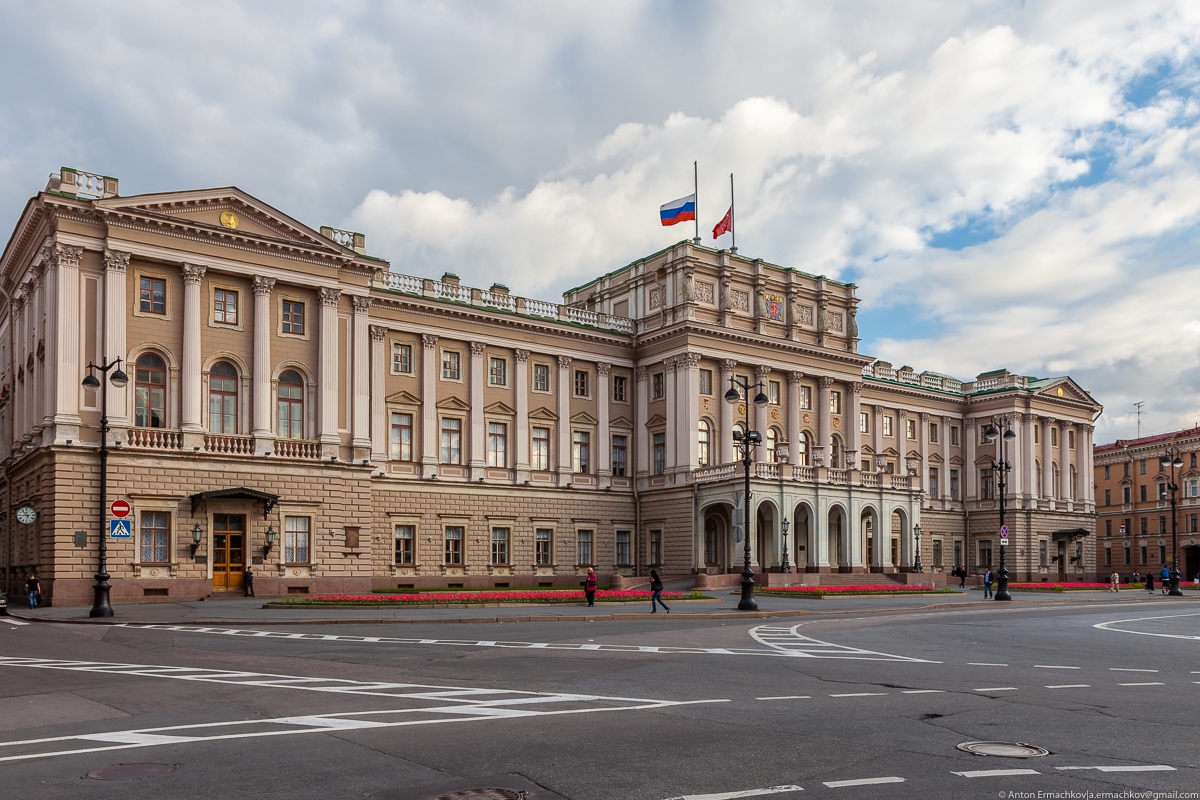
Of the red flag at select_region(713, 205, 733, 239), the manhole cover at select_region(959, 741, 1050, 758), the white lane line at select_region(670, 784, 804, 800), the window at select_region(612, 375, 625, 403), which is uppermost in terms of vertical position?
the red flag at select_region(713, 205, 733, 239)

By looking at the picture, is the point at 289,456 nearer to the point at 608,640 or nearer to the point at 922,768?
the point at 608,640

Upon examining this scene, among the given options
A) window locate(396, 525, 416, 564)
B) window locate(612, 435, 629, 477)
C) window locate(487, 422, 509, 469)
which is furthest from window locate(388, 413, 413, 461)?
window locate(612, 435, 629, 477)

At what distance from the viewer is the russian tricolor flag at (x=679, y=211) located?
68312mm

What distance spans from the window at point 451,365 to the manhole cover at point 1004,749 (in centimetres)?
5384

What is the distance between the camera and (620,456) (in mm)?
70750

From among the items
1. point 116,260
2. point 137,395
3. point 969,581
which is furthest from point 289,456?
point 969,581

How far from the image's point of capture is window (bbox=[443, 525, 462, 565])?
61.8m

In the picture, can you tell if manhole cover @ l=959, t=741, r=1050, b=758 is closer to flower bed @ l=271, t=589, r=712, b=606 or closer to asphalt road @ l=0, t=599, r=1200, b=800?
asphalt road @ l=0, t=599, r=1200, b=800

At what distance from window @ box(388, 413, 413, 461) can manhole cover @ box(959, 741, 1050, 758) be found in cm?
5191

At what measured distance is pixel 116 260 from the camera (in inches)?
1853

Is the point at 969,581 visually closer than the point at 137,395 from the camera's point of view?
No

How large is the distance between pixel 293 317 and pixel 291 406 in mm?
4426

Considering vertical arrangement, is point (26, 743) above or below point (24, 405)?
below

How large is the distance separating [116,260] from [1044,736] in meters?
45.1
